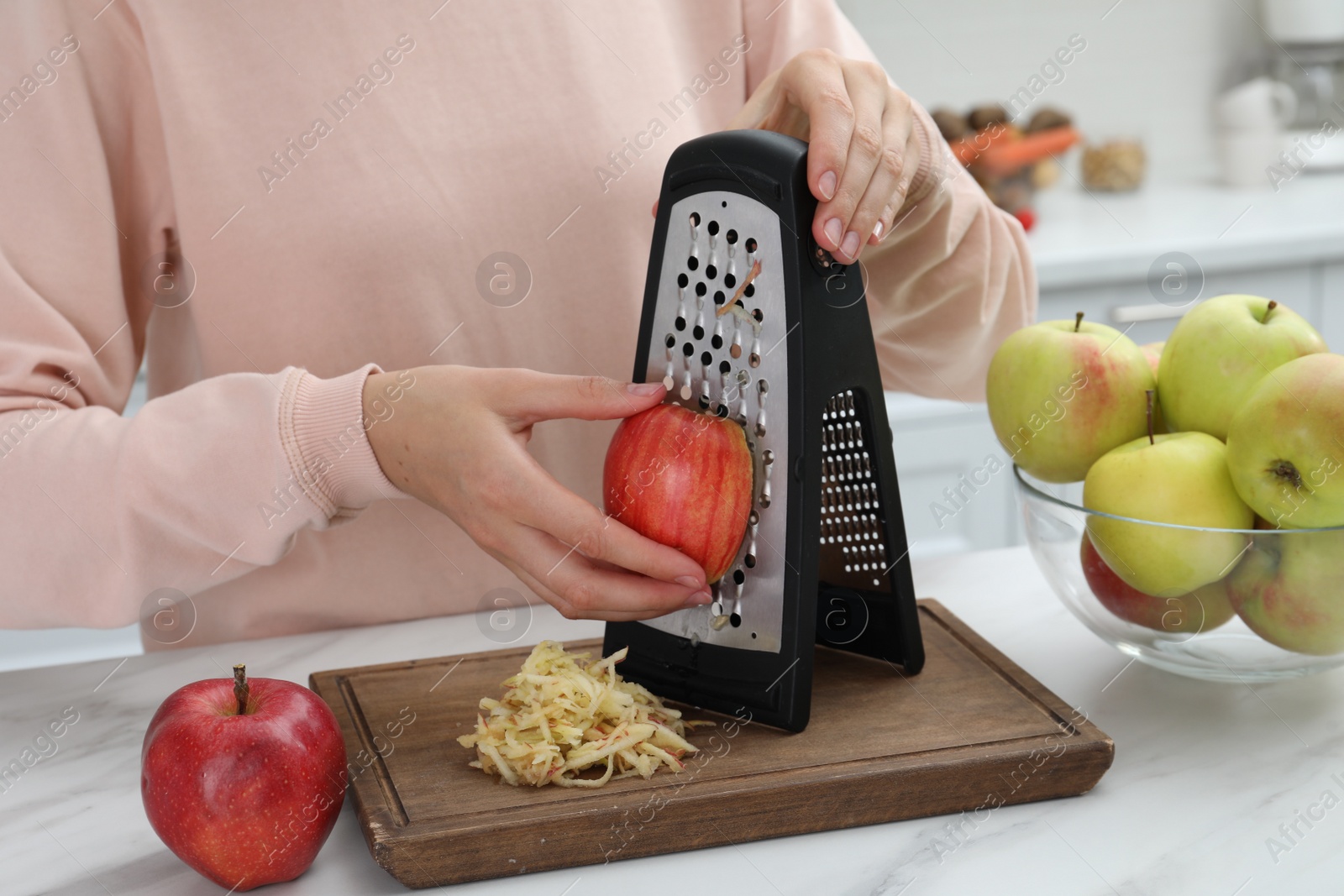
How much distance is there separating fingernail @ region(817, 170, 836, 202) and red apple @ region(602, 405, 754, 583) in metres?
0.15

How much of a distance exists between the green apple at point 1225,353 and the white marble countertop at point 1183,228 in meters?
1.29

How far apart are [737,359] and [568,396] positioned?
0.11m

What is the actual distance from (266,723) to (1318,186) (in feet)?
8.93

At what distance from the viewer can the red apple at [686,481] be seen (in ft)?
2.39

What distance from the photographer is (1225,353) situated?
31.0 inches

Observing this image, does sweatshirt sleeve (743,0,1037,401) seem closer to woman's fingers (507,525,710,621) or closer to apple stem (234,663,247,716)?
woman's fingers (507,525,710,621)

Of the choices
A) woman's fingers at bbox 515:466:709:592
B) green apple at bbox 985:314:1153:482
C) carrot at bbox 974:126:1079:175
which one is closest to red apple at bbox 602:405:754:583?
woman's fingers at bbox 515:466:709:592

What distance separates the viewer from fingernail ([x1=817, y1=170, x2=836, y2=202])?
714 mm

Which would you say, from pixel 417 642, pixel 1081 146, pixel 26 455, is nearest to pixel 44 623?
pixel 26 455

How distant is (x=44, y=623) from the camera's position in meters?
0.92

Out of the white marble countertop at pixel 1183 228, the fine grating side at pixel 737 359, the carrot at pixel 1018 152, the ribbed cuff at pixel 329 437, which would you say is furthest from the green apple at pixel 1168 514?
the carrot at pixel 1018 152

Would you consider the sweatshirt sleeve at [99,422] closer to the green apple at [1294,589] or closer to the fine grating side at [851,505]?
the fine grating side at [851,505]

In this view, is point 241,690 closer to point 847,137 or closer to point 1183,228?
point 847,137

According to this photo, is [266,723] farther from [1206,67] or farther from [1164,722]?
[1206,67]
